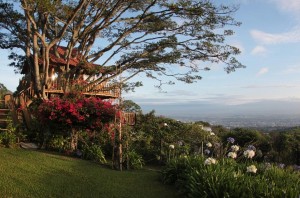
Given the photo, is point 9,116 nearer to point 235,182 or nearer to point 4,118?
point 4,118

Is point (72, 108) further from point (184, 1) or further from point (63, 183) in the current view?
point (184, 1)

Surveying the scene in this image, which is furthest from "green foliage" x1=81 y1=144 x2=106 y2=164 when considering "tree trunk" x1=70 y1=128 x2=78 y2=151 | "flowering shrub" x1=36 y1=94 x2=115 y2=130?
"flowering shrub" x1=36 y1=94 x2=115 y2=130

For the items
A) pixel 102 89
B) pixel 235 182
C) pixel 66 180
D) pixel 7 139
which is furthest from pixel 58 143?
pixel 102 89

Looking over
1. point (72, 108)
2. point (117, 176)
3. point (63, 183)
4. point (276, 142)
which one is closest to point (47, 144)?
point (72, 108)

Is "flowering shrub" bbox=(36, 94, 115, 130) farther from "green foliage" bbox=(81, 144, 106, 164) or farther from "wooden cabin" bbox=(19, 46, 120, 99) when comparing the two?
"wooden cabin" bbox=(19, 46, 120, 99)

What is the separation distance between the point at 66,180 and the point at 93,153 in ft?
13.0

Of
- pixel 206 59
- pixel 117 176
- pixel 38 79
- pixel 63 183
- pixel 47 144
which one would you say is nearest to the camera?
pixel 63 183

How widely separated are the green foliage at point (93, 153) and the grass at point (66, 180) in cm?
103

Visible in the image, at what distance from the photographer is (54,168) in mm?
9367

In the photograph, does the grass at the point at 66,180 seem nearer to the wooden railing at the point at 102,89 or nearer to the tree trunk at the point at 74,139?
the tree trunk at the point at 74,139

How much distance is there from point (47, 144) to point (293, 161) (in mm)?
10427

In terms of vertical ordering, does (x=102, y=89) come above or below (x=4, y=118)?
above

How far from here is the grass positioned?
7008 mm

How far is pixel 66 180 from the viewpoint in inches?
316
